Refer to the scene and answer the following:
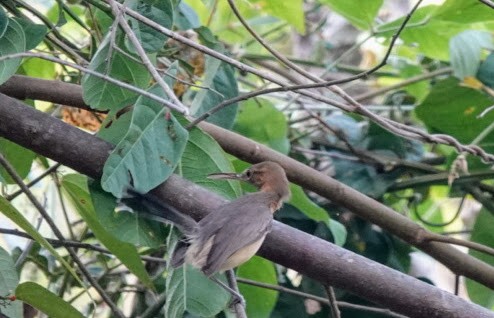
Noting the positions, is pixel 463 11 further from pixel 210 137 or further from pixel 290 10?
pixel 210 137

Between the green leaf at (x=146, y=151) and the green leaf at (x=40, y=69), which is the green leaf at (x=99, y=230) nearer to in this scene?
the green leaf at (x=146, y=151)

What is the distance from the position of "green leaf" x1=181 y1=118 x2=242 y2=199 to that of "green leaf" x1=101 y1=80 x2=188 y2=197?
0.10m

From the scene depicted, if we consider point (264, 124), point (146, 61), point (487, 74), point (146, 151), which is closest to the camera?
point (146, 61)

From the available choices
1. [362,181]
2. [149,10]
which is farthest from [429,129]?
[149,10]

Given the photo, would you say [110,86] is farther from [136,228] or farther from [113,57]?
[136,228]

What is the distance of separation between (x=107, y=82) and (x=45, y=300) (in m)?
0.34

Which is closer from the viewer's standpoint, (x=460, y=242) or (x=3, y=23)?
(x=3, y=23)

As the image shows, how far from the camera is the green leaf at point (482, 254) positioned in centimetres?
184

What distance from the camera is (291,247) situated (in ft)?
4.07

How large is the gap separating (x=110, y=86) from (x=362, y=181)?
38.8 inches

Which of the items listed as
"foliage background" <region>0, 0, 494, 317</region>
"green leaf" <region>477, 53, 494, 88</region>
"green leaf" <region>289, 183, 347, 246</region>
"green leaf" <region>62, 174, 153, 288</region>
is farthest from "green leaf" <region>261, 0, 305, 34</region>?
"green leaf" <region>62, 174, 153, 288</region>

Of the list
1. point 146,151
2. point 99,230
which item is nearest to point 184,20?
point 99,230

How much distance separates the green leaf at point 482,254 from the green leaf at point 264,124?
0.46 metres

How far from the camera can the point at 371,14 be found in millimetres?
2105
